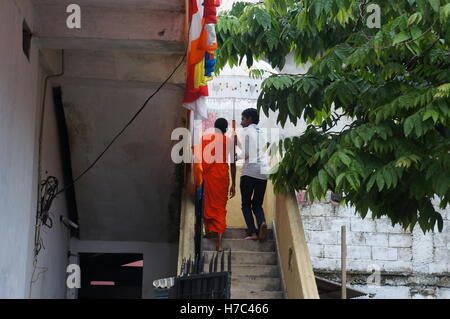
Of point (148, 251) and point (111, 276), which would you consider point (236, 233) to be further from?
point (111, 276)

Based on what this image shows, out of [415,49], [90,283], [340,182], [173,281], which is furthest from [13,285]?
[90,283]

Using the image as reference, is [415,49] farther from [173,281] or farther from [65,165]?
[65,165]

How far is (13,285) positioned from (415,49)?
399 centimetres

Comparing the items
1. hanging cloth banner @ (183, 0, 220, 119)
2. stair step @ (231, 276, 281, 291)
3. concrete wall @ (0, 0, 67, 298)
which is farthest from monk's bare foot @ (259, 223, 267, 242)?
concrete wall @ (0, 0, 67, 298)

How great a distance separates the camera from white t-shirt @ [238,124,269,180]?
8.62m

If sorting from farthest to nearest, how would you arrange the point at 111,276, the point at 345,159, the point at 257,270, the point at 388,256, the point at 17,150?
1. the point at 111,276
2. the point at 388,256
3. the point at 257,270
4. the point at 17,150
5. the point at 345,159

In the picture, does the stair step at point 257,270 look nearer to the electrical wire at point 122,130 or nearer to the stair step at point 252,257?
the stair step at point 252,257

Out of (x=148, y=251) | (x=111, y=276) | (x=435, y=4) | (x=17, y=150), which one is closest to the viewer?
(x=435, y=4)

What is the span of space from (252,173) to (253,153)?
0.72ft

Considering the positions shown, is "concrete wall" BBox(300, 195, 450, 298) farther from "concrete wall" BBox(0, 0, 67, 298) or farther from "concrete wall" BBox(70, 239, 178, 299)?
"concrete wall" BBox(0, 0, 67, 298)

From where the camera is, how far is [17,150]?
6980 mm

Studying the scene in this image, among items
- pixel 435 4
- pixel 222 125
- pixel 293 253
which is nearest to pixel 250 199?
pixel 222 125

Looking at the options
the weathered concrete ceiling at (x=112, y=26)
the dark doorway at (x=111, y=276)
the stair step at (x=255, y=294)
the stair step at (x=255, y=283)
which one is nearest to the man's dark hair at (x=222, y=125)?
the weathered concrete ceiling at (x=112, y=26)
